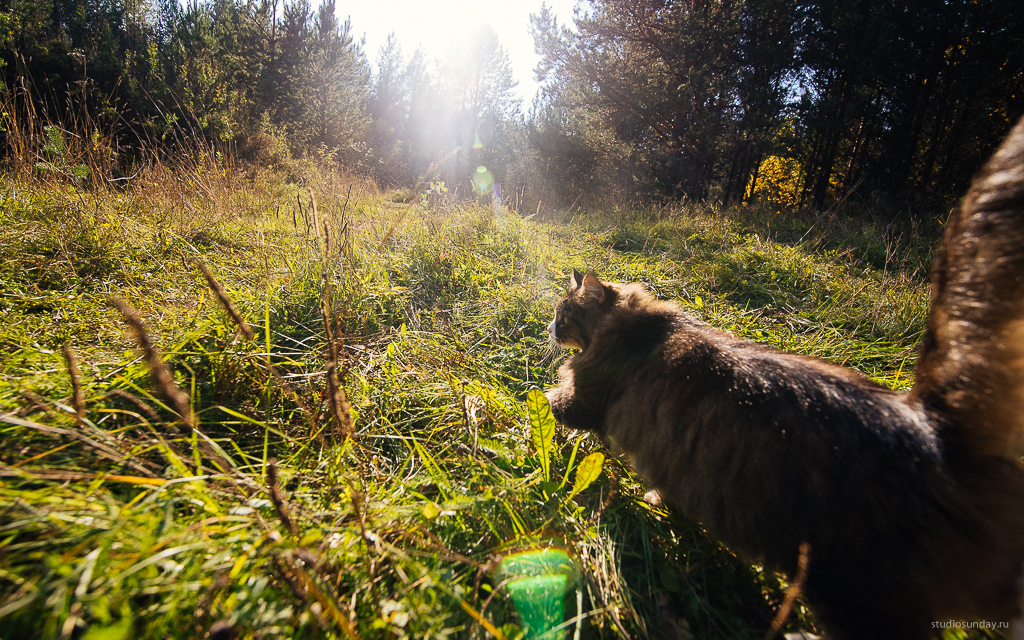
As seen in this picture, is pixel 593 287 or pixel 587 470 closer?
pixel 587 470

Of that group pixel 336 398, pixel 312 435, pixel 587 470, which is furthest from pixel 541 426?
pixel 312 435

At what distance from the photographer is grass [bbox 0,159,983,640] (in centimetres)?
83

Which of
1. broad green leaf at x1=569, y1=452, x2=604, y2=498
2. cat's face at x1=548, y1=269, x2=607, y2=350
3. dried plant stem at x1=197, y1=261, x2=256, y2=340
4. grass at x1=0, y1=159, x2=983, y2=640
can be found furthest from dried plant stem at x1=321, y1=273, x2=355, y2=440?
cat's face at x1=548, y1=269, x2=607, y2=350

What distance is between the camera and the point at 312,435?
142 cm

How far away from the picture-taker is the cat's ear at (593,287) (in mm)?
2314

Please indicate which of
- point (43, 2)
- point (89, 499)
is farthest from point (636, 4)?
point (43, 2)

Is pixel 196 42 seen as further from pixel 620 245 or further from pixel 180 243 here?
pixel 620 245

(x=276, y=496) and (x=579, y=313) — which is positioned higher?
(x=579, y=313)

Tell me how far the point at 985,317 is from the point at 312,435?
2159 millimetres

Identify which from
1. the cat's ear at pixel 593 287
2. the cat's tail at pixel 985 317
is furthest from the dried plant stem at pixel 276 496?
the cat's ear at pixel 593 287

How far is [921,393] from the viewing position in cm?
113

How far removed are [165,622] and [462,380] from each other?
1.37 meters

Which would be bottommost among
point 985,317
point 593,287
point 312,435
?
point 312,435

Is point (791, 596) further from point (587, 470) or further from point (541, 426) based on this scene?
point (541, 426)
